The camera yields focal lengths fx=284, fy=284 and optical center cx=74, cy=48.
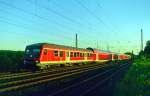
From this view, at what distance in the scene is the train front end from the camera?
27825 mm

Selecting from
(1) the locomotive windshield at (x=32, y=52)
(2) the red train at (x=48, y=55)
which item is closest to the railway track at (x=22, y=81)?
(2) the red train at (x=48, y=55)

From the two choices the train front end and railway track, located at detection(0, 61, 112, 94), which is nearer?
railway track, located at detection(0, 61, 112, 94)

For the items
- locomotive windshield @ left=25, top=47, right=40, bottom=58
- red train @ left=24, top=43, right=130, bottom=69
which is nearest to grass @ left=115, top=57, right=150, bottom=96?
red train @ left=24, top=43, right=130, bottom=69

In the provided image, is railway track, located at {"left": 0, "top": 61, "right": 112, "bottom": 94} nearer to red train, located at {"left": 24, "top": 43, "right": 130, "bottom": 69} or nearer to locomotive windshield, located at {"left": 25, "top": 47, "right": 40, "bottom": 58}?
red train, located at {"left": 24, "top": 43, "right": 130, "bottom": 69}

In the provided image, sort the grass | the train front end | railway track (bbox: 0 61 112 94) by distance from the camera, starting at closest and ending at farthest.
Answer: the grass → railway track (bbox: 0 61 112 94) → the train front end

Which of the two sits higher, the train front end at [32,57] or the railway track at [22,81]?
the train front end at [32,57]

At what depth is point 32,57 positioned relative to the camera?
28.7 metres

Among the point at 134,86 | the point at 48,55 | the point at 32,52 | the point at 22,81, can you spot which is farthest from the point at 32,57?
the point at 134,86

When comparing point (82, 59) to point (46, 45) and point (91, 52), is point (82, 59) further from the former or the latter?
point (46, 45)

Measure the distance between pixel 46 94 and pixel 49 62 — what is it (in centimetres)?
1689

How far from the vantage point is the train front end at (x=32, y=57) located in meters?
27.8

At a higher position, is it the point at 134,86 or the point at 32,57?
the point at 32,57

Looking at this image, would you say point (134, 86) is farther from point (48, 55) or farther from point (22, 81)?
point (48, 55)

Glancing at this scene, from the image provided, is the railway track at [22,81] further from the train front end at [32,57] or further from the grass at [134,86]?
the train front end at [32,57]
